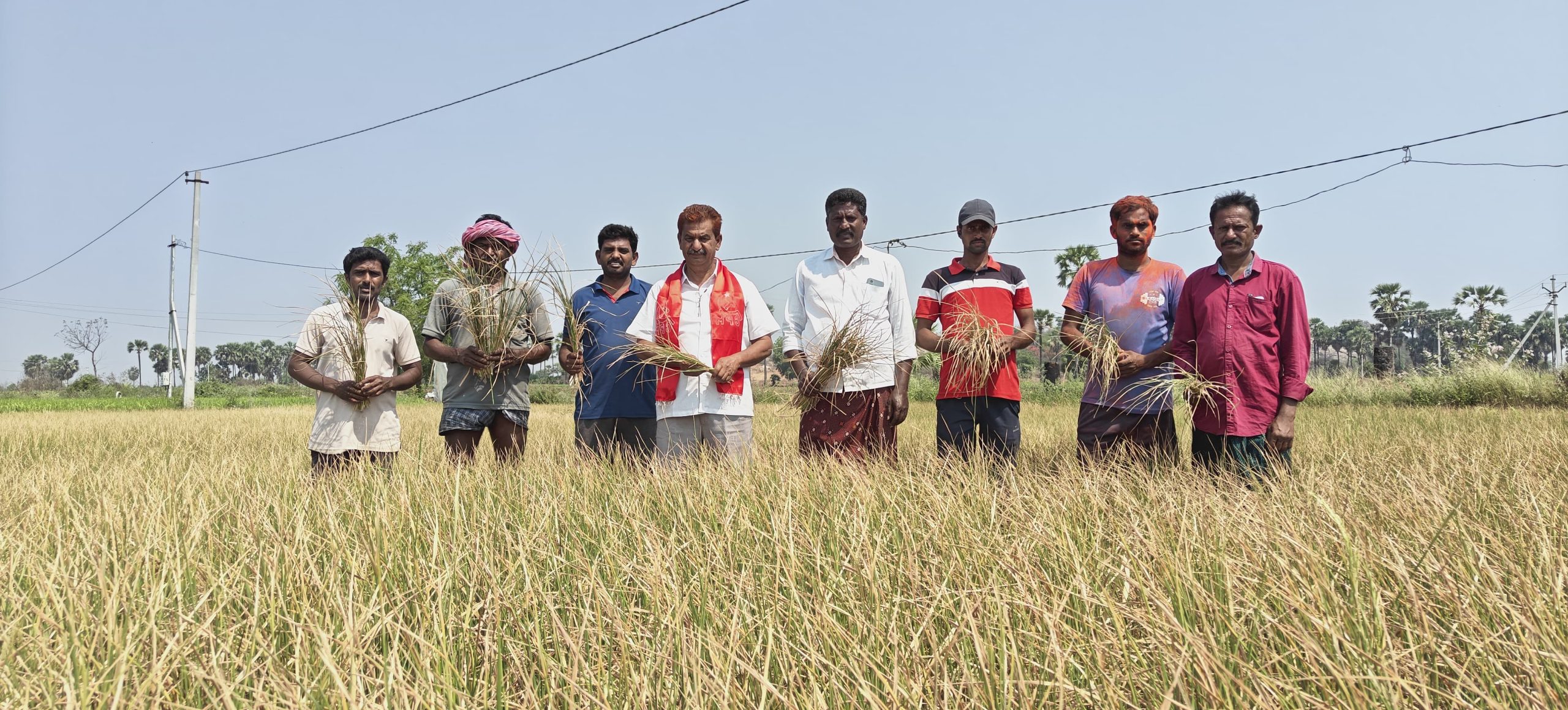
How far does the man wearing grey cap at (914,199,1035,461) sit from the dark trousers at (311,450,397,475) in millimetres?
2784

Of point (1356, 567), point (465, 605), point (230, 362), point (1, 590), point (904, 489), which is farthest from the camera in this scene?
point (230, 362)

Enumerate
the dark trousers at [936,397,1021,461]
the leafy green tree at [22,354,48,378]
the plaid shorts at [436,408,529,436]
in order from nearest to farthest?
1. the dark trousers at [936,397,1021,461]
2. the plaid shorts at [436,408,529,436]
3. the leafy green tree at [22,354,48,378]

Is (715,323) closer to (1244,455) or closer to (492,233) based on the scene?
(492,233)

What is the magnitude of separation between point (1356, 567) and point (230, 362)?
484ft

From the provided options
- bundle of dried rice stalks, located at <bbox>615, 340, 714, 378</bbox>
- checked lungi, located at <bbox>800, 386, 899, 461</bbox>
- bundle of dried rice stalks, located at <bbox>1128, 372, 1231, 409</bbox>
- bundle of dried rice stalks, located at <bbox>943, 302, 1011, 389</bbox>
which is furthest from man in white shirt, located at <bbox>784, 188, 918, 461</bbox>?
bundle of dried rice stalks, located at <bbox>1128, 372, 1231, 409</bbox>

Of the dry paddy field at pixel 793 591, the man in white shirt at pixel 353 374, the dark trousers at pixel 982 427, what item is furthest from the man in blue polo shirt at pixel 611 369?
the dark trousers at pixel 982 427

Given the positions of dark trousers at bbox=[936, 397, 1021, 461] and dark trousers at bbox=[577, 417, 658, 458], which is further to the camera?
dark trousers at bbox=[577, 417, 658, 458]

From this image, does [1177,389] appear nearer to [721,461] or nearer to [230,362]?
[721,461]

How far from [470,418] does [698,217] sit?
61.3 inches

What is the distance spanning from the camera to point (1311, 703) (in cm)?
150

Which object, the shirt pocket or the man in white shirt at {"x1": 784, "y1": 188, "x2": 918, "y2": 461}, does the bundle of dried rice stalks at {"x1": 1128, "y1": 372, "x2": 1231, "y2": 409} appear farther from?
the man in white shirt at {"x1": 784, "y1": 188, "x2": 918, "y2": 461}

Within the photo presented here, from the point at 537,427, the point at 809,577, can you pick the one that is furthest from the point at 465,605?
the point at 537,427

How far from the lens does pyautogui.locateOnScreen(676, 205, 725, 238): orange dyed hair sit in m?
3.94

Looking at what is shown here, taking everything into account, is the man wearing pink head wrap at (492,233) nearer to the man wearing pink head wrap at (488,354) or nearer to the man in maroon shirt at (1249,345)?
the man wearing pink head wrap at (488,354)
